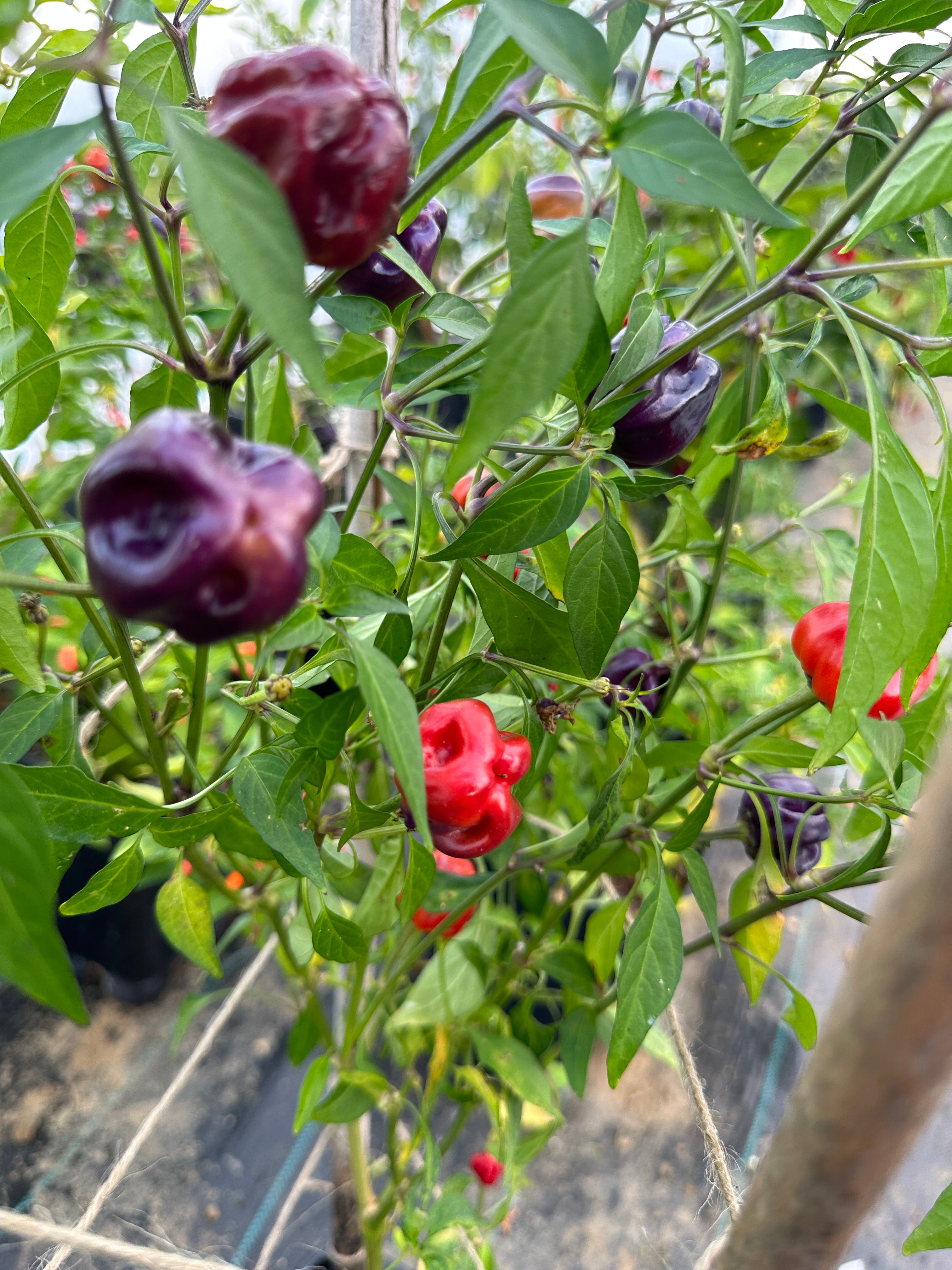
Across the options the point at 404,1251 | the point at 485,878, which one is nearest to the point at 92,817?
the point at 485,878

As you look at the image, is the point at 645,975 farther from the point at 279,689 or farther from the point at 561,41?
the point at 561,41

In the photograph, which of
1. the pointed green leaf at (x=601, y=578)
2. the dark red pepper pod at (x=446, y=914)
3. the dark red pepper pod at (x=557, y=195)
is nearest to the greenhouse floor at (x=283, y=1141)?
the dark red pepper pod at (x=446, y=914)

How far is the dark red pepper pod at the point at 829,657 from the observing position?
36 cm

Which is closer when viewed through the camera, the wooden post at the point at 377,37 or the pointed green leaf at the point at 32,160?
the pointed green leaf at the point at 32,160

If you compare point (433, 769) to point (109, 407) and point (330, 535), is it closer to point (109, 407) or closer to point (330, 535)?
point (330, 535)

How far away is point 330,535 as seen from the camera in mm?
258

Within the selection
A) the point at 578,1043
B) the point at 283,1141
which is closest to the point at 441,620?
the point at 578,1043

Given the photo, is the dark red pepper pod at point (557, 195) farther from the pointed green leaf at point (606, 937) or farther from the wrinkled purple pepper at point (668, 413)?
the pointed green leaf at point (606, 937)

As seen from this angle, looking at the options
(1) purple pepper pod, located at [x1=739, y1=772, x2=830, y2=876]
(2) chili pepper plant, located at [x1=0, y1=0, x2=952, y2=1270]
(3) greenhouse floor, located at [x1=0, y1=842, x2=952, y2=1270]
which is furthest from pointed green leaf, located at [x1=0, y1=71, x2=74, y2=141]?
(3) greenhouse floor, located at [x1=0, y1=842, x2=952, y2=1270]

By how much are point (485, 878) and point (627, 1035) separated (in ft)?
0.68

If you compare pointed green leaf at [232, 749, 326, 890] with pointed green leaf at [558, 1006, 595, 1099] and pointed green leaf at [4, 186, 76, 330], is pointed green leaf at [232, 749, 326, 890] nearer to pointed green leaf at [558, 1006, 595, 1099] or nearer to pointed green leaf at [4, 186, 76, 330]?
pointed green leaf at [4, 186, 76, 330]

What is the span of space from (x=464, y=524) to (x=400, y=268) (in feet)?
0.35

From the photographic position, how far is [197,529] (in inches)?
6.5

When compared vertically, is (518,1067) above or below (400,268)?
below
